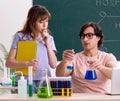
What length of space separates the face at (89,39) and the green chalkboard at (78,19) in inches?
43.8

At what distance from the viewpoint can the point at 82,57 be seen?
2.90 meters

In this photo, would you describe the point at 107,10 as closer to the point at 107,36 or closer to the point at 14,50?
the point at 107,36

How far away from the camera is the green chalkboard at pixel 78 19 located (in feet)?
13.1

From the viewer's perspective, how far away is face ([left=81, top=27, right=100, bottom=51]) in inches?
111

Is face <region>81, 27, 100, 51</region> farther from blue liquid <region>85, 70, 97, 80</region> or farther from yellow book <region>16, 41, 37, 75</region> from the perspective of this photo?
yellow book <region>16, 41, 37, 75</region>

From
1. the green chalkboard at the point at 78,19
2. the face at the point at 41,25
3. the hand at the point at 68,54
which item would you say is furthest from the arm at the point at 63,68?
the green chalkboard at the point at 78,19

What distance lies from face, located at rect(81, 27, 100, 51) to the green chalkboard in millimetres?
1112

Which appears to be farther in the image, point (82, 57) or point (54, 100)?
point (82, 57)

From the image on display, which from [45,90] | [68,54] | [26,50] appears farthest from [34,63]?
[45,90]

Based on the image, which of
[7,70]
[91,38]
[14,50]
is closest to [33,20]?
[14,50]

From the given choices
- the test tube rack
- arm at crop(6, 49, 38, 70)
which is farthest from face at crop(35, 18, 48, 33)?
the test tube rack

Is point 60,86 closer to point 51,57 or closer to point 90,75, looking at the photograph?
point 90,75

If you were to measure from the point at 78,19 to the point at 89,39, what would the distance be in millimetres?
1208

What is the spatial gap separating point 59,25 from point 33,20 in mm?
1313
